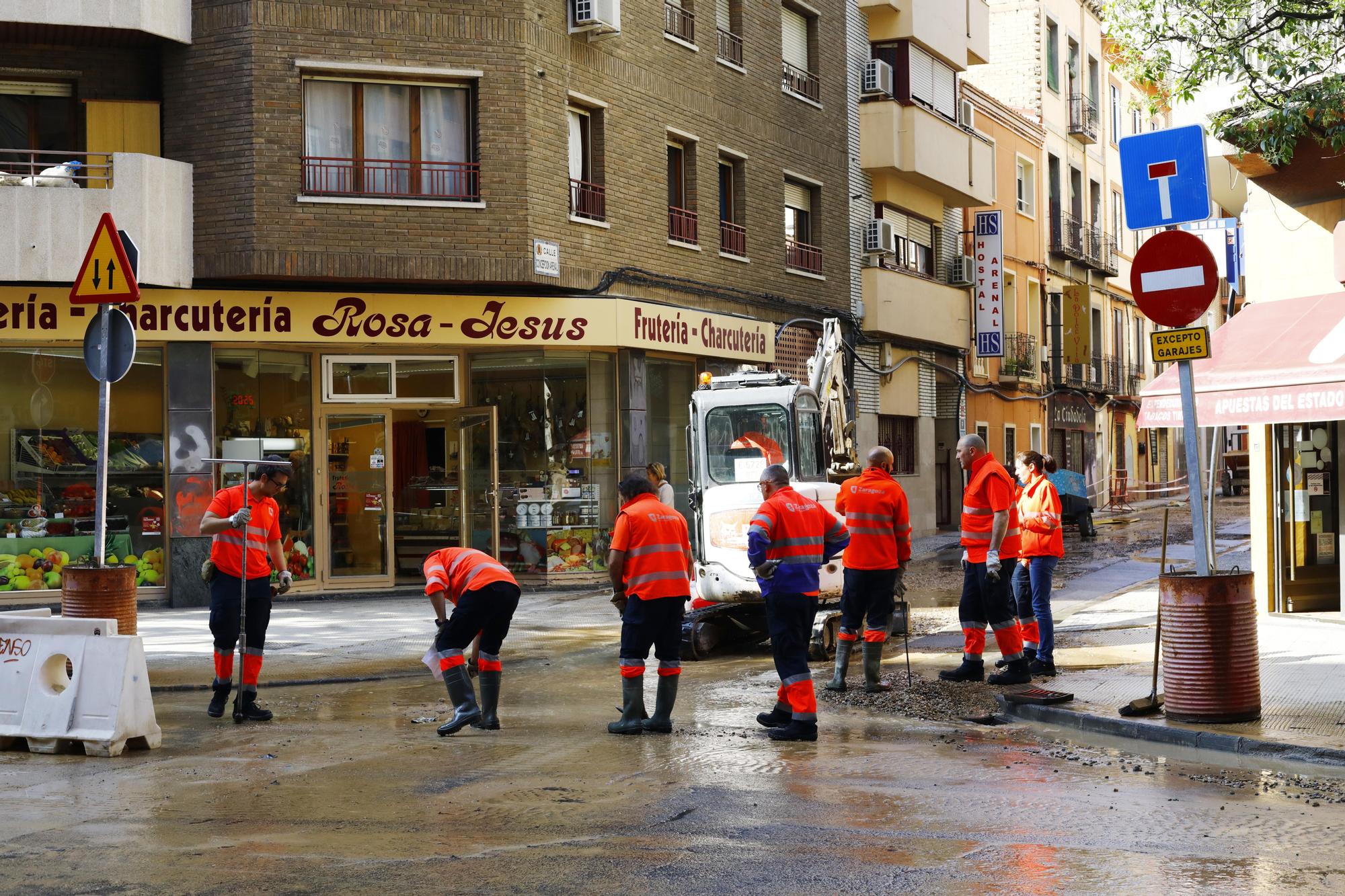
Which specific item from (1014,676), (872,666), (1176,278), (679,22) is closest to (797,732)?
(872,666)

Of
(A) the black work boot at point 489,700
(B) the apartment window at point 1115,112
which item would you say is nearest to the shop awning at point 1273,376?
(A) the black work boot at point 489,700

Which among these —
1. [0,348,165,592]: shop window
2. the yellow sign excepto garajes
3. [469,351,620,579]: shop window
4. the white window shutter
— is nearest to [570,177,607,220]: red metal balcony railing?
[469,351,620,579]: shop window

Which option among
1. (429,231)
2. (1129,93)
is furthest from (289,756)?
(1129,93)

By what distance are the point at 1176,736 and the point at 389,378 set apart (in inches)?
511

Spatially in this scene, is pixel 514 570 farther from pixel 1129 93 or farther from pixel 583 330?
pixel 1129 93

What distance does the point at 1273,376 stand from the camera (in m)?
12.6

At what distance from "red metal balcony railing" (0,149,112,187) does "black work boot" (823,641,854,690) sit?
11152 millimetres

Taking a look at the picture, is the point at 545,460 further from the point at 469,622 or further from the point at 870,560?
the point at 469,622

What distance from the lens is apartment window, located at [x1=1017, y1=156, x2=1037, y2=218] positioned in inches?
1451

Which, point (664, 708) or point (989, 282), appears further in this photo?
point (989, 282)

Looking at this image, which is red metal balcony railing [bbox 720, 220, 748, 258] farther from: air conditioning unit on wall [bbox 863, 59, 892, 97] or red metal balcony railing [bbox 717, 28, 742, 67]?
air conditioning unit on wall [bbox 863, 59, 892, 97]

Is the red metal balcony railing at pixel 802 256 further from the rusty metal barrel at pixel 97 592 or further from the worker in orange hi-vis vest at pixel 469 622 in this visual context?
the worker in orange hi-vis vest at pixel 469 622

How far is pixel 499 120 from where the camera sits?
18.6 metres

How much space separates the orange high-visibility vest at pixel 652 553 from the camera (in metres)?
9.25
